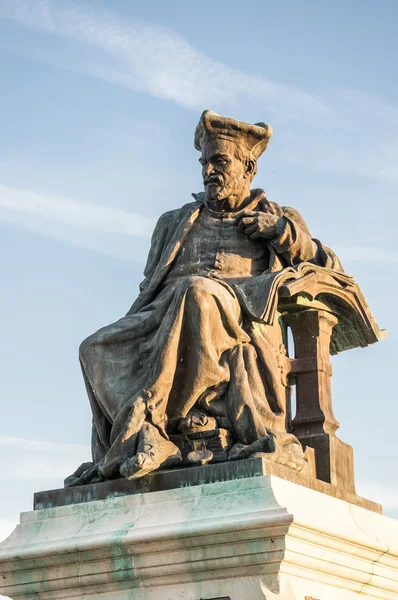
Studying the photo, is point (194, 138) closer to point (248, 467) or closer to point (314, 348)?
point (314, 348)

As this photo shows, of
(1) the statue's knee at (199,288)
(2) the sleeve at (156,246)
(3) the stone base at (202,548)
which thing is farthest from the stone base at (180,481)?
(2) the sleeve at (156,246)

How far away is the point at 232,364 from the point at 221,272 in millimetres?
942

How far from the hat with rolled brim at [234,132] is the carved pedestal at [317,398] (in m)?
1.26

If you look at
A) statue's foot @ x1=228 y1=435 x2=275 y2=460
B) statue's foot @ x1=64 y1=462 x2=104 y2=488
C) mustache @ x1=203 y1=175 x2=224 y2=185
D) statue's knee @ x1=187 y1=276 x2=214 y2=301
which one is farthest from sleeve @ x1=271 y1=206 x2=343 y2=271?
statue's foot @ x1=64 y1=462 x2=104 y2=488

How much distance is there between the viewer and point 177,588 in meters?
7.60

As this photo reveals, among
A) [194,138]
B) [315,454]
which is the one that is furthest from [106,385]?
[194,138]

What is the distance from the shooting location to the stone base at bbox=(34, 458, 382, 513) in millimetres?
7718

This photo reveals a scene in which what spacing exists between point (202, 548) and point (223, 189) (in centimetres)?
283

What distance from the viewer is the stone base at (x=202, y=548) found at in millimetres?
7395

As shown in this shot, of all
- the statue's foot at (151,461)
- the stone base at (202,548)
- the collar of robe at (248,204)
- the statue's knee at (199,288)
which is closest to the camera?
the stone base at (202,548)

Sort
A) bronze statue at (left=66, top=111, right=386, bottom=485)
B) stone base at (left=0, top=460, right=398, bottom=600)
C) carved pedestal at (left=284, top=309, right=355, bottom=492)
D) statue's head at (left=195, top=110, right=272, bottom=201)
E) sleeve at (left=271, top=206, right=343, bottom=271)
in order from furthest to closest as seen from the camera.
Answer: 1. statue's head at (left=195, top=110, right=272, bottom=201)
2. sleeve at (left=271, top=206, right=343, bottom=271)
3. carved pedestal at (left=284, top=309, right=355, bottom=492)
4. bronze statue at (left=66, top=111, right=386, bottom=485)
5. stone base at (left=0, top=460, right=398, bottom=600)

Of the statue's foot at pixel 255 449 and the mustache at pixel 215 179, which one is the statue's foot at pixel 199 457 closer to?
the statue's foot at pixel 255 449

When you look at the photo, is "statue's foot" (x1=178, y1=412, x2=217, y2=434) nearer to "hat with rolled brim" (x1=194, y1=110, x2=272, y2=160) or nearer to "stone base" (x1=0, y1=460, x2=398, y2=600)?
"stone base" (x1=0, y1=460, x2=398, y2=600)

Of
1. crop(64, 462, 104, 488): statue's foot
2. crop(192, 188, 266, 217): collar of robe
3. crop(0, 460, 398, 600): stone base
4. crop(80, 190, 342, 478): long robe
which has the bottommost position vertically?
crop(0, 460, 398, 600): stone base
